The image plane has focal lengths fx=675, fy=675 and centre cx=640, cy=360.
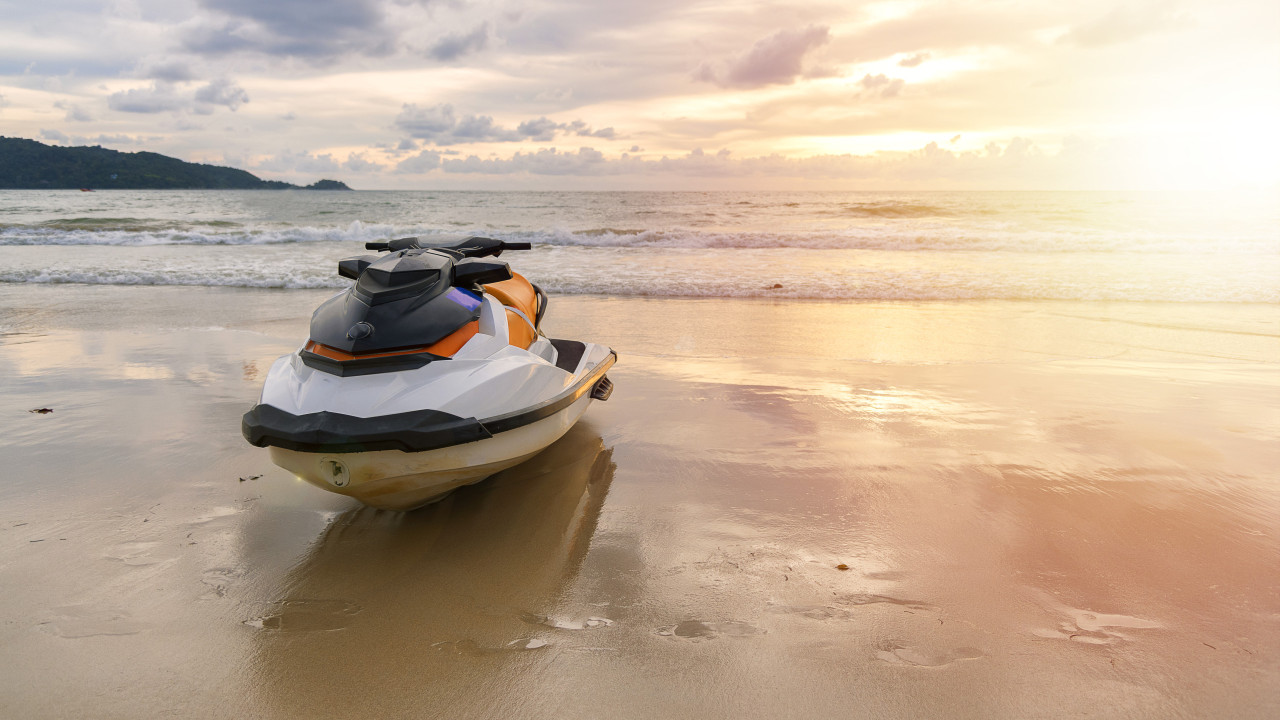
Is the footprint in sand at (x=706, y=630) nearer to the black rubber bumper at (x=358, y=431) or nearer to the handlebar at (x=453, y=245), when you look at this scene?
the black rubber bumper at (x=358, y=431)

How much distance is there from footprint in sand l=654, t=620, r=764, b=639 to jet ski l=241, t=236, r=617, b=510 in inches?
38.9

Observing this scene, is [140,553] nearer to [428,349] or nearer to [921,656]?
[428,349]

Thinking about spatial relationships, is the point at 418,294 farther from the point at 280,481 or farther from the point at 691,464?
the point at 691,464

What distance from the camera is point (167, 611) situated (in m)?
2.35

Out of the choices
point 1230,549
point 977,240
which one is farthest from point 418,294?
point 977,240

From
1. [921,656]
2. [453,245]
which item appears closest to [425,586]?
[921,656]

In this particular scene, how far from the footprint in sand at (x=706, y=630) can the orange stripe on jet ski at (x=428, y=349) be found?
4.50 ft

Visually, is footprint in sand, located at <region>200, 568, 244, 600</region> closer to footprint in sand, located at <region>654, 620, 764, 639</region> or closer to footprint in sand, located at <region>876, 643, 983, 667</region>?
footprint in sand, located at <region>654, 620, 764, 639</region>

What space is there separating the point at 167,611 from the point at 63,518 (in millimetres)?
1117

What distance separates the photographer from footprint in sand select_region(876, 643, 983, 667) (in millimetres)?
2098

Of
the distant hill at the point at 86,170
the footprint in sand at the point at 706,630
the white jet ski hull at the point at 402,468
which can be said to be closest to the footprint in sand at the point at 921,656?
the footprint in sand at the point at 706,630

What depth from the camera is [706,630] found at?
2.25m

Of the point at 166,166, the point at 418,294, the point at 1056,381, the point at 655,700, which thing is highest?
the point at 166,166

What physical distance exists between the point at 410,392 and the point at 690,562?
1.27 meters
